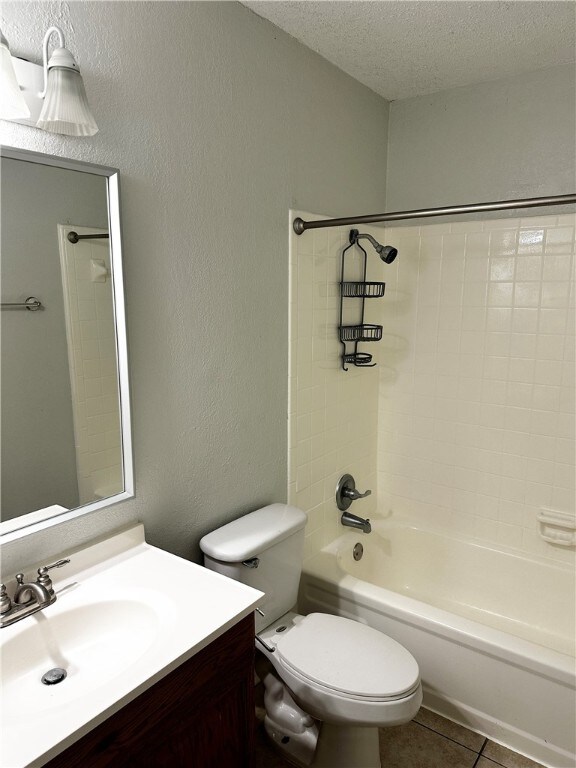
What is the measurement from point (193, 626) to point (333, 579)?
3.46 feet

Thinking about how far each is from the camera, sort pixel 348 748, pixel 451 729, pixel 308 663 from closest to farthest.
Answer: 1. pixel 308 663
2. pixel 348 748
3. pixel 451 729

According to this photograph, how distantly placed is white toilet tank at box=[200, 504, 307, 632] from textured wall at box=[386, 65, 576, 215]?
1.64 m

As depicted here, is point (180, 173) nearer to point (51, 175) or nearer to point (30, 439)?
point (51, 175)

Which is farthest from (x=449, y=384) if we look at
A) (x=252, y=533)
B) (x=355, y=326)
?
(x=252, y=533)

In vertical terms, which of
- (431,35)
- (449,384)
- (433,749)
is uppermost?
(431,35)

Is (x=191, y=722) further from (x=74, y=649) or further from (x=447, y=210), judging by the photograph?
(x=447, y=210)

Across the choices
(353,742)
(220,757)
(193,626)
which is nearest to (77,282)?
(193,626)

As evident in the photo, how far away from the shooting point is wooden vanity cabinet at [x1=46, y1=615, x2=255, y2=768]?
37.7 inches

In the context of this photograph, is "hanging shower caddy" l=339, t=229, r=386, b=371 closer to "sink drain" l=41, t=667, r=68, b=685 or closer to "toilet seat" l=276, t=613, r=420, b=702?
"toilet seat" l=276, t=613, r=420, b=702

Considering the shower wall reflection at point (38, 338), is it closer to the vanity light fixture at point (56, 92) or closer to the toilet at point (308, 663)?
the vanity light fixture at point (56, 92)

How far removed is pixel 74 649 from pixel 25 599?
0.16 metres

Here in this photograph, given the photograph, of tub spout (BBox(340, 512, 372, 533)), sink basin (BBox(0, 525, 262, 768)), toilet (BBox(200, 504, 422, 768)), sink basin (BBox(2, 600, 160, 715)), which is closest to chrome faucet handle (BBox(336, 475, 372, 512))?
tub spout (BBox(340, 512, 372, 533))

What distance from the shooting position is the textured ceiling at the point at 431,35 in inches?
66.3

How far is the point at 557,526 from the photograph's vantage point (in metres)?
2.30
